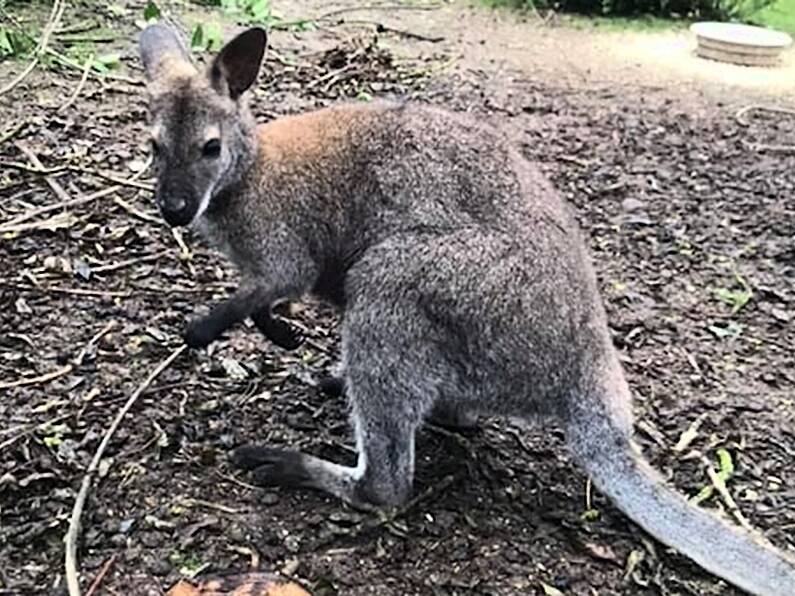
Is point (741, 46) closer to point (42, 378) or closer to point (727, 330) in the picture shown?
point (727, 330)

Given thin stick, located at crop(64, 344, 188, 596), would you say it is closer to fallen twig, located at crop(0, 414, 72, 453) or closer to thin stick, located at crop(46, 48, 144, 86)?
fallen twig, located at crop(0, 414, 72, 453)

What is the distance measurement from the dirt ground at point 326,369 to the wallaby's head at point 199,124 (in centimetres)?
70

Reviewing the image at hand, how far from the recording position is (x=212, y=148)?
344 centimetres

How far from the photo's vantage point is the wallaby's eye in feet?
11.2

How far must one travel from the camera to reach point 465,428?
3.78m

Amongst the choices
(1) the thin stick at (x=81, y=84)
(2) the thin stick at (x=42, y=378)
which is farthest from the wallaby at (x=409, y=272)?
(1) the thin stick at (x=81, y=84)

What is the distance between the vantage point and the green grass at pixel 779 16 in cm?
929

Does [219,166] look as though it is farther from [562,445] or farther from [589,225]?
[589,225]

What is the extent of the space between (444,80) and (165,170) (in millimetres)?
3985

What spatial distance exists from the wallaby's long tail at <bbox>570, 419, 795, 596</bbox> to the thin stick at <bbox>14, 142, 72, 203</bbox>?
2605mm

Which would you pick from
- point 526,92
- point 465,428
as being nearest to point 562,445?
point 465,428

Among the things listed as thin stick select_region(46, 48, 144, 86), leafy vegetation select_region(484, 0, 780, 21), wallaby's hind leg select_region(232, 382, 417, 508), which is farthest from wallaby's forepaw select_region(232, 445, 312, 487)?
leafy vegetation select_region(484, 0, 780, 21)

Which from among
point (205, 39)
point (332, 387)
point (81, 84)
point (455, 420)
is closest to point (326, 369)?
point (332, 387)

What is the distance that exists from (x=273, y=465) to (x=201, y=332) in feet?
1.38
